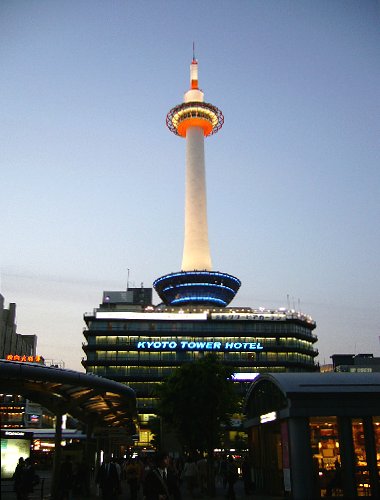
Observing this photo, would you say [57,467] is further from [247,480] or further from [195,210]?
[195,210]

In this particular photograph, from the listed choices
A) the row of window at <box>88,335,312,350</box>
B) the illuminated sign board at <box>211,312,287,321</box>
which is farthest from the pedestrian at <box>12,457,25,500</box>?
the illuminated sign board at <box>211,312,287,321</box>

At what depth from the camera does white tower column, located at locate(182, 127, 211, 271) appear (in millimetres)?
136500

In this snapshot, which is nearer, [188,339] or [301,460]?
[301,460]

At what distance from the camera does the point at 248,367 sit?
113625mm

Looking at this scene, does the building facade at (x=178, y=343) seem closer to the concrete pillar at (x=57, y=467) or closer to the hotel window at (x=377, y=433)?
the concrete pillar at (x=57, y=467)

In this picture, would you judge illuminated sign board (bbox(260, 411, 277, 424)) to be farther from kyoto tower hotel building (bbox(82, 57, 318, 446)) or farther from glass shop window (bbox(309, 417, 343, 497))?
kyoto tower hotel building (bbox(82, 57, 318, 446))

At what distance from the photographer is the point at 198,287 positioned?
13075cm

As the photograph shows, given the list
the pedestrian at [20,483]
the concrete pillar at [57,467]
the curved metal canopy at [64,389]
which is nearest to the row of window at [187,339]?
the curved metal canopy at [64,389]

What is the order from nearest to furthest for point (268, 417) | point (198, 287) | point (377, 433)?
1. point (377, 433)
2. point (268, 417)
3. point (198, 287)

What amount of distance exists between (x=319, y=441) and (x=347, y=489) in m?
2.37

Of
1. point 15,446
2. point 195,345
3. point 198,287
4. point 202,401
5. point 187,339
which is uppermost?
point 198,287

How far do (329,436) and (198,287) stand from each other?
10415cm

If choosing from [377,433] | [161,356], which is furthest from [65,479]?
[161,356]

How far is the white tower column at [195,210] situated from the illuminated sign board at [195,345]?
2445 centimetres
